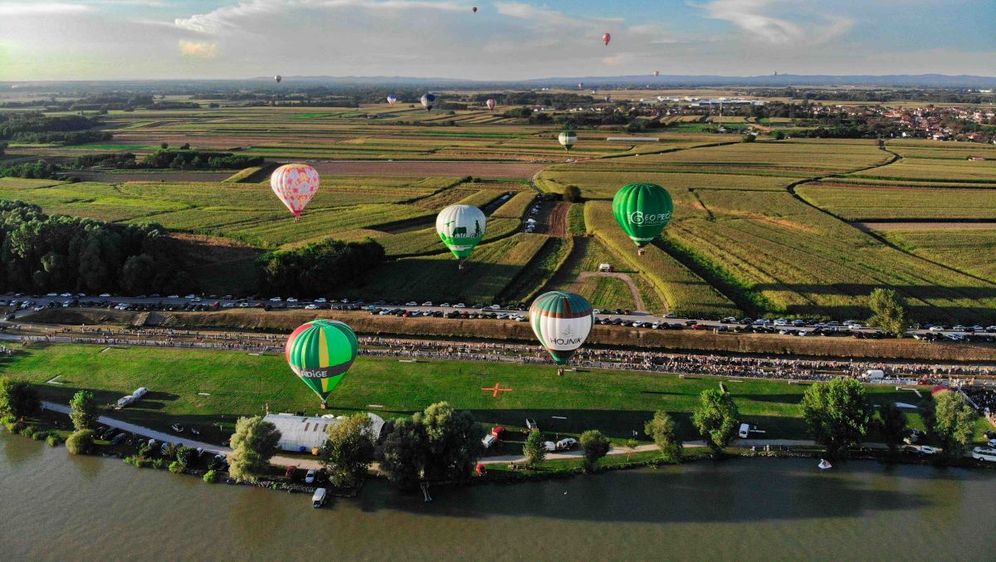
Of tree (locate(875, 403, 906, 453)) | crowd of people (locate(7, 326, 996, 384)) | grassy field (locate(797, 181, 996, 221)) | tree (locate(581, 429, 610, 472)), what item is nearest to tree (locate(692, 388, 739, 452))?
tree (locate(581, 429, 610, 472))

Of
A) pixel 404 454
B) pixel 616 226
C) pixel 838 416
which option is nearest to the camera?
pixel 404 454

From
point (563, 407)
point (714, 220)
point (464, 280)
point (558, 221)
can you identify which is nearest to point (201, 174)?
point (558, 221)

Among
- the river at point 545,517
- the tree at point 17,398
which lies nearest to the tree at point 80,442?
the river at point 545,517

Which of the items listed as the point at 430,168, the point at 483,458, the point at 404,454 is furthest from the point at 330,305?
the point at 430,168

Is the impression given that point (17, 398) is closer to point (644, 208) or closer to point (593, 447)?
point (593, 447)

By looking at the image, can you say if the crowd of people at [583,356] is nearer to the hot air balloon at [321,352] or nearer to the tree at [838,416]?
the tree at [838,416]
